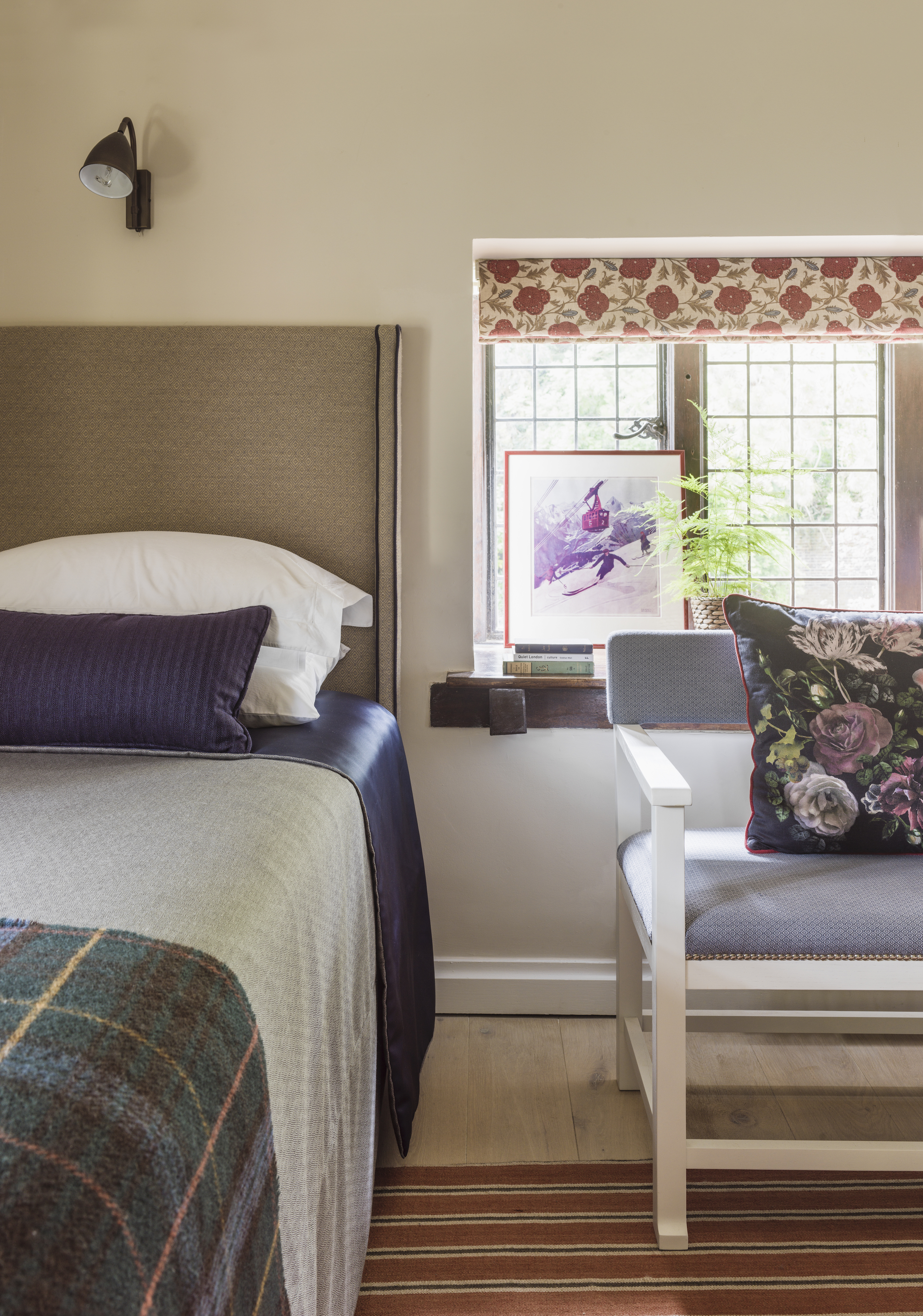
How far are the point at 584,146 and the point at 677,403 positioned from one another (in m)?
0.64

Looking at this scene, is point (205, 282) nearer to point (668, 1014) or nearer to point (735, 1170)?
point (668, 1014)

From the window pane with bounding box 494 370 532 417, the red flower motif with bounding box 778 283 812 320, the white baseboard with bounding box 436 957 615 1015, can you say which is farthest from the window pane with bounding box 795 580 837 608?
the white baseboard with bounding box 436 957 615 1015

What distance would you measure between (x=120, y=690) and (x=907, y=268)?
6.71 feet

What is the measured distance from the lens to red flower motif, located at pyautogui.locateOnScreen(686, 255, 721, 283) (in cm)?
199

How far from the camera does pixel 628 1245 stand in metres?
1.25

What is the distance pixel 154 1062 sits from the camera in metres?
0.53

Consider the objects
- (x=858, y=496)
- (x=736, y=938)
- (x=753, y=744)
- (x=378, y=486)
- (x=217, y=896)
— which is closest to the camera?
(x=217, y=896)

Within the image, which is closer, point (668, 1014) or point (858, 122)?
point (668, 1014)

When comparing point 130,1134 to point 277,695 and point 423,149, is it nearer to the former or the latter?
point 277,695

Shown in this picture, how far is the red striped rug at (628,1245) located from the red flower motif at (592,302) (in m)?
1.83

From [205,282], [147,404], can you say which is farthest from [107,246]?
[147,404]

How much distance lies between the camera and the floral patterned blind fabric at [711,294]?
1986 millimetres

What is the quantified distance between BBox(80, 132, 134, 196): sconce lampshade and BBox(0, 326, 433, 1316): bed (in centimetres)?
28

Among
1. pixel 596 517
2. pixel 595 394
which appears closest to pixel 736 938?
pixel 596 517
